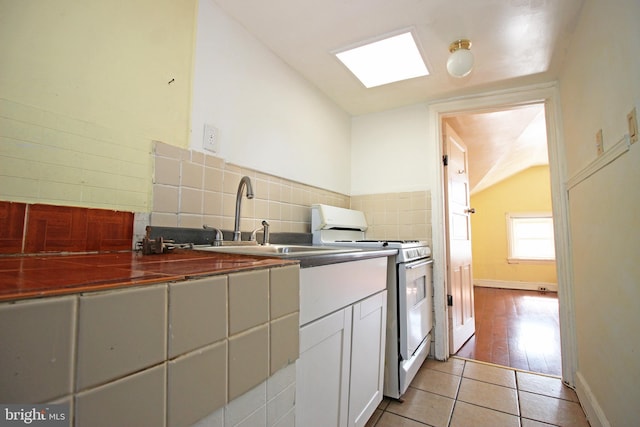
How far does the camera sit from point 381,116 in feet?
8.80

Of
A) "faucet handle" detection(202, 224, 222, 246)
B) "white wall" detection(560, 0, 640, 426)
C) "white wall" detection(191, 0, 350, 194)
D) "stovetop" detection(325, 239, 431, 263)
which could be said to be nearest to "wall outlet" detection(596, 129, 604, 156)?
"white wall" detection(560, 0, 640, 426)

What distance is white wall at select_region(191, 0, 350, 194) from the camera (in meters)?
1.40

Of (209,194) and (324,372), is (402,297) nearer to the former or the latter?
(324,372)

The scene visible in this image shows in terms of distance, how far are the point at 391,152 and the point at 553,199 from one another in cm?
124

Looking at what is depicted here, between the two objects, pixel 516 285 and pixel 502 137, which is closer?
pixel 502 137

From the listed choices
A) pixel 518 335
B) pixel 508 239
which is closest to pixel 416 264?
pixel 518 335

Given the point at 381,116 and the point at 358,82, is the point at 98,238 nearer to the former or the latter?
the point at 358,82

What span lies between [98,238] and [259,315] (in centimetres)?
78

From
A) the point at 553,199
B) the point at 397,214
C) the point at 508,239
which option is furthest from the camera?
the point at 508,239

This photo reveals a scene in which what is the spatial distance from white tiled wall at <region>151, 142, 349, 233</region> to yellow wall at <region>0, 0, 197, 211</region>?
2.4 inches

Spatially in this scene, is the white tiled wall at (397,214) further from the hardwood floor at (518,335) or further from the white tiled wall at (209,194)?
the hardwood floor at (518,335)

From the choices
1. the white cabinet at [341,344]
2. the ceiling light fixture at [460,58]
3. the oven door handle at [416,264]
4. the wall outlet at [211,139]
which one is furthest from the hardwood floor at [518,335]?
the wall outlet at [211,139]

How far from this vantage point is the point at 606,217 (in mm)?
1247

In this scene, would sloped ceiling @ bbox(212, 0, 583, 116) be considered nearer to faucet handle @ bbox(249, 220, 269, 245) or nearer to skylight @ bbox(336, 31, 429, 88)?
skylight @ bbox(336, 31, 429, 88)
